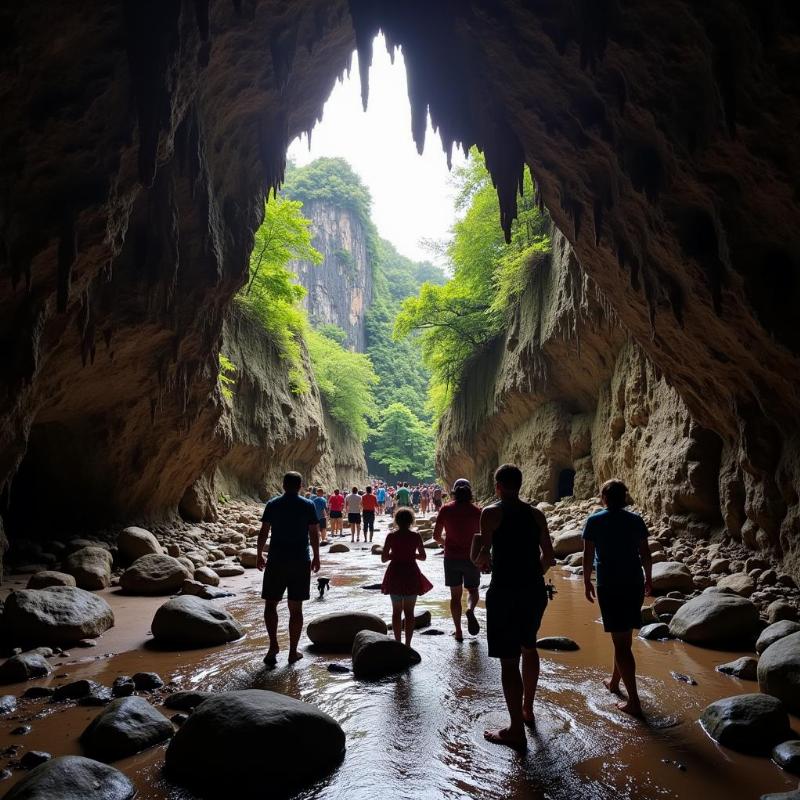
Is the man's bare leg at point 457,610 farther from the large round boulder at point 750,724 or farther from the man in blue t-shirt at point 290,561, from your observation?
the large round boulder at point 750,724

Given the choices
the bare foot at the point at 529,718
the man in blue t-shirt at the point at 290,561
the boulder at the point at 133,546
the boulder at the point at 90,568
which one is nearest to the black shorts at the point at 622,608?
the bare foot at the point at 529,718

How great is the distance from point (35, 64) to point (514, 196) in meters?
7.04

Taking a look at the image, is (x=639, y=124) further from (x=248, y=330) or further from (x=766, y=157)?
(x=248, y=330)

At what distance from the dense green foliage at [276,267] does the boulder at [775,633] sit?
60.1 ft

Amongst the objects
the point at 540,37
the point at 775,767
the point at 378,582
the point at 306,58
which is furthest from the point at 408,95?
the point at 775,767

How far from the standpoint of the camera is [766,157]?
545 cm

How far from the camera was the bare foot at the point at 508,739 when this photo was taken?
3348 millimetres

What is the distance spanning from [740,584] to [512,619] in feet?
17.1

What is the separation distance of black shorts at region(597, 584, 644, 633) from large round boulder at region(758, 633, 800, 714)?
114 cm

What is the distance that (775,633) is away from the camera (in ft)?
16.7

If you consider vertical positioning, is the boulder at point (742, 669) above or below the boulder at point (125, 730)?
below

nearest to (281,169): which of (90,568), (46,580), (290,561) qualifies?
(90,568)

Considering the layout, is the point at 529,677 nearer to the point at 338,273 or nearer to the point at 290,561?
the point at 290,561

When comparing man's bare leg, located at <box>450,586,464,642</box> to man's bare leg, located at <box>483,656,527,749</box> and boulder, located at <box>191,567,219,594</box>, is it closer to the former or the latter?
man's bare leg, located at <box>483,656,527,749</box>
